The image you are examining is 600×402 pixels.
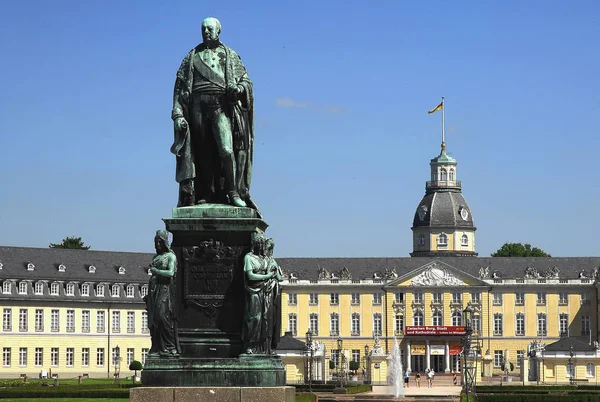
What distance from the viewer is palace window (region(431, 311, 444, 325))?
153875mm

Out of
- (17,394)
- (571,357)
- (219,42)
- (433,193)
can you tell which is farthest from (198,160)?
(433,193)

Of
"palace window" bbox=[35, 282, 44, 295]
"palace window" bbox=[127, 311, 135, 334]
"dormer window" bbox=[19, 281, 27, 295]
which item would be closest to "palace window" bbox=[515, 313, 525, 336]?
"palace window" bbox=[127, 311, 135, 334]

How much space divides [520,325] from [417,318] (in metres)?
10.7

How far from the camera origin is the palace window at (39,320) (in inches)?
5059

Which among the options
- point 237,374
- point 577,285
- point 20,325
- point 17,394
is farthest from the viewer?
point 577,285

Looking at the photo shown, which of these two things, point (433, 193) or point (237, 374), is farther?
point (433, 193)

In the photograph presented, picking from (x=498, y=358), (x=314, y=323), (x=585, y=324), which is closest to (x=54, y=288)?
(x=314, y=323)

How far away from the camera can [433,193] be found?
6796 inches

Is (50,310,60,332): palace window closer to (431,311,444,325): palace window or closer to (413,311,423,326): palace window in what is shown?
(413,311,423,326): palace window

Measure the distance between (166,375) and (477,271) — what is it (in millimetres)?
140015

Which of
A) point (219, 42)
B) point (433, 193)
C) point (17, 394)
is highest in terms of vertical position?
point (433, 193)

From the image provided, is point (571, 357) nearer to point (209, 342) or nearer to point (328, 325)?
point (328, 325)

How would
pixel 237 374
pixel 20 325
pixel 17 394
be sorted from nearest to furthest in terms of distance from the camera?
pixel 237 374 < pixel 17 394 < pixel 20 325

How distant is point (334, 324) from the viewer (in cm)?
15488
